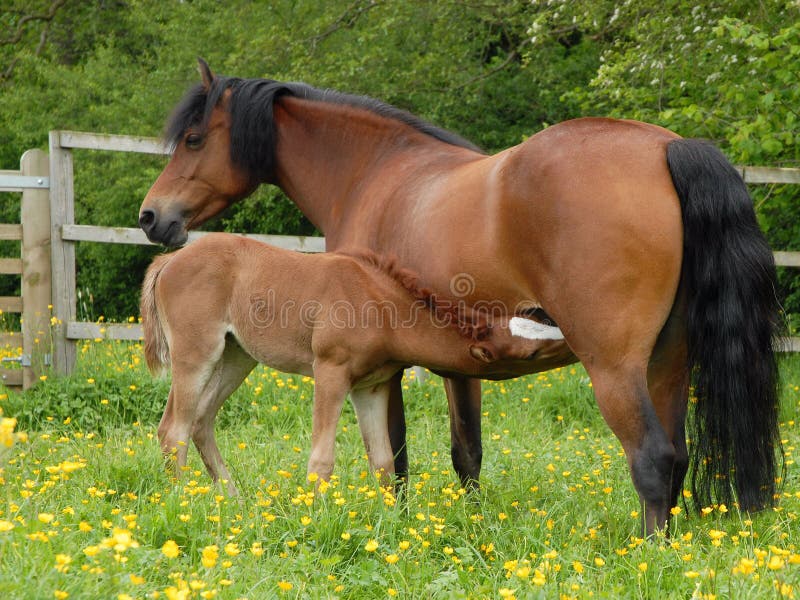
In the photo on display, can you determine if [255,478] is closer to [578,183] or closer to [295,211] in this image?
[578,183]

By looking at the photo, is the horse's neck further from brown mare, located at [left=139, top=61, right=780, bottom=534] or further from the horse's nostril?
the horse's nostril

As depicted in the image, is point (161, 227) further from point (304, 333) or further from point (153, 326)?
point (304, 333)

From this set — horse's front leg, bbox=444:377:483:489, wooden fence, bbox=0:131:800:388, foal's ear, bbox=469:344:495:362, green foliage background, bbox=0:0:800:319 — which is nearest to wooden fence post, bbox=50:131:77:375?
wooden fence, bbox=0:131:800:388

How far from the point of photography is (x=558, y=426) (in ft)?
21.7

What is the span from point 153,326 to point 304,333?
101cm

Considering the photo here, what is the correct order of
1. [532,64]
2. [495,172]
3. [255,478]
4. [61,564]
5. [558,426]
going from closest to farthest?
1. [61,564]
2. [495,172]
3. [255,478]
4. [558,426]
5. [532,64]

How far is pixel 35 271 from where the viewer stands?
6.93 meters

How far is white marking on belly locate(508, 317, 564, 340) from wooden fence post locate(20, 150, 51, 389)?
15.2 ft

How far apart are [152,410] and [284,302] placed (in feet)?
8.66

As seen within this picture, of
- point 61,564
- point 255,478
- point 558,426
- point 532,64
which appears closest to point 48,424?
point 255,478

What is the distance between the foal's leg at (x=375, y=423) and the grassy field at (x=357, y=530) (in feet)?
0.44

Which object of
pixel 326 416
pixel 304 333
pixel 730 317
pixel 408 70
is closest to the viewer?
pixel 730 317

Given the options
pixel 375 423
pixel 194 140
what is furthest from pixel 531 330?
pixel 194 140

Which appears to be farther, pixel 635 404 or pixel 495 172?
pixel 495 172
